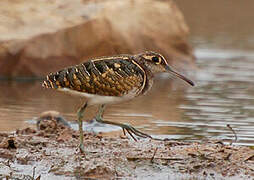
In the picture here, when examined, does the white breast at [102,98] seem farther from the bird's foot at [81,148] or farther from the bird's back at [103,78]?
the bird's foot at [81,148]

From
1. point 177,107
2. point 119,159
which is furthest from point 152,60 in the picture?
point 177,107

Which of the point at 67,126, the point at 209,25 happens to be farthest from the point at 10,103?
the point at 209,25

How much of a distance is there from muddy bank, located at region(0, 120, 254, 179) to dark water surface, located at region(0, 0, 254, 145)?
→ 1211 millimetres

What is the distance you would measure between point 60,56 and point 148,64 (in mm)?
7625

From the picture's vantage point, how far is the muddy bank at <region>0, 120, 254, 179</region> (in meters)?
8.05

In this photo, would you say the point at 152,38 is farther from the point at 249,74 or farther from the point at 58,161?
the point at 58,161

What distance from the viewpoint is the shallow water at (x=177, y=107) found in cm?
1092

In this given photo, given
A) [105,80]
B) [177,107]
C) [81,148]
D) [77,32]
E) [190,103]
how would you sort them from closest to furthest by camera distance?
[105,80], [81,148], [177,107], [190,103], [77,32]

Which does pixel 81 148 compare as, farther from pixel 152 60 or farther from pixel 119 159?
pixel 152 60

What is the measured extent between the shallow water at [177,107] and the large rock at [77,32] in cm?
66

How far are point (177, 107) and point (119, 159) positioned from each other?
4590mm

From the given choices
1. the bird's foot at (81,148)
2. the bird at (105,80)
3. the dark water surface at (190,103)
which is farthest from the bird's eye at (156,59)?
the dark water surface at (190,103)

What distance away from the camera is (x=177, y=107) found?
42.4 ft

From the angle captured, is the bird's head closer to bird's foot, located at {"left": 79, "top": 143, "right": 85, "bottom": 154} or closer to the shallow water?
bird's foot, located at {"left": 79, "top": 143, "right": 85, "bottom": 154}
